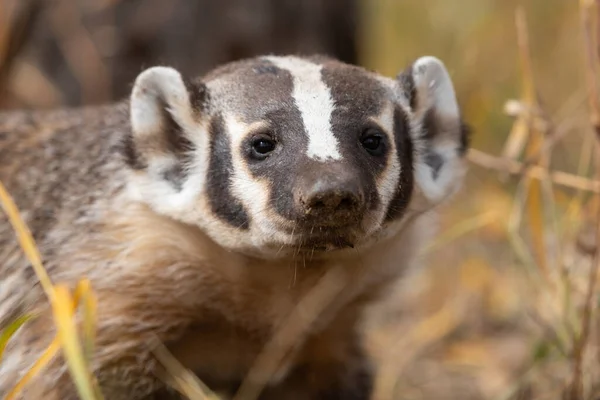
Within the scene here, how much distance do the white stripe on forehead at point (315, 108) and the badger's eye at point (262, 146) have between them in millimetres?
79

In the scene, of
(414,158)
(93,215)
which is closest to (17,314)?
(93,215)

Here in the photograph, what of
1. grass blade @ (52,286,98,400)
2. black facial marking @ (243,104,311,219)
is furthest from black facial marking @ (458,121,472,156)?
grass blade @ (52,286,98,400)

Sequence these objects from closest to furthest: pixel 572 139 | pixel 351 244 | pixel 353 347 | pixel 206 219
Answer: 1. pixel 351 244
2. pixel 206 219
3. pixel 353 347
4. pixel 572 139

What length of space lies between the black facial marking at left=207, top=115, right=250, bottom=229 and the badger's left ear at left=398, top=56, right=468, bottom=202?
42cm

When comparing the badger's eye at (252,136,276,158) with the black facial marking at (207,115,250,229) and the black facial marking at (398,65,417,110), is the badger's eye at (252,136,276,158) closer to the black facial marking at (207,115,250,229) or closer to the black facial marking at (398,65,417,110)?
the black facial marking at (207,115,250,229)

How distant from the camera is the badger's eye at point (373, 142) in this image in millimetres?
1818

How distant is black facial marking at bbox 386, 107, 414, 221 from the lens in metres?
1.89

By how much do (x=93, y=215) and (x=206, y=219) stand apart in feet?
1.16

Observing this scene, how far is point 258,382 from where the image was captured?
2211 mm

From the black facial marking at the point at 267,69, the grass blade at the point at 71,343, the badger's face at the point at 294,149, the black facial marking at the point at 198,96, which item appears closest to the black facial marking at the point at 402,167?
the badger's face at the point at 294,149

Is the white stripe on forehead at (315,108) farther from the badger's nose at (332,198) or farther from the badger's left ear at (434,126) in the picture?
the badger's left ear at (434,126)

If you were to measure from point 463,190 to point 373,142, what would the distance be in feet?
6.50

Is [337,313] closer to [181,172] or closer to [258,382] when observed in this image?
[258,382]

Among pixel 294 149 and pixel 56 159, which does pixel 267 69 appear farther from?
pixel 56 159
